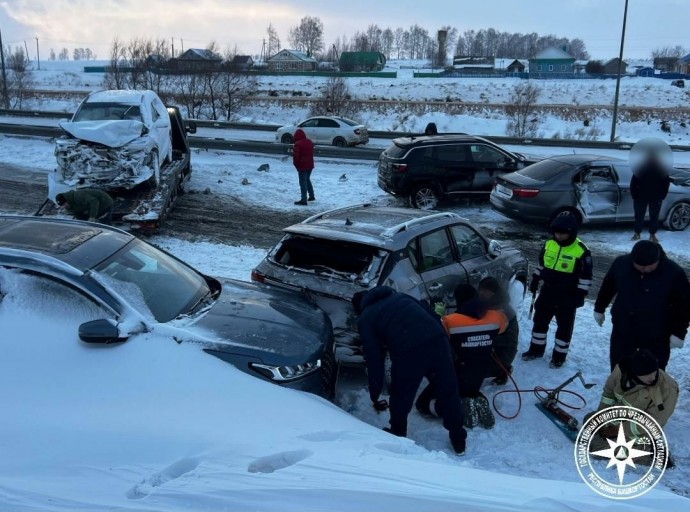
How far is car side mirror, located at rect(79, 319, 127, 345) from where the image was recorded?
381cm

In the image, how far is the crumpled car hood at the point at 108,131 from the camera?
10.8 metres

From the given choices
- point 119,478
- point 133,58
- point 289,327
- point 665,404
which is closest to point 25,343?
point 119,478

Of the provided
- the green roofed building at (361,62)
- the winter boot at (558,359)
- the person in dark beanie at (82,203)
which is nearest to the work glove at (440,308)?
the winter boot at (558,359)

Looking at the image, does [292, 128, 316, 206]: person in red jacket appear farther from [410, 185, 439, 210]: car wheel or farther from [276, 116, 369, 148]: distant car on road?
[276, 116, 369, 148]: distant car on road

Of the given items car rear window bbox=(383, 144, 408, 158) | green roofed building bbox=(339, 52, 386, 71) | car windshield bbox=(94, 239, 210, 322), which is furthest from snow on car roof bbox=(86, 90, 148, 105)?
green roofed building bbox=(339, 52, 386, 71)

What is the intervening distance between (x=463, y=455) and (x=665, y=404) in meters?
1.59

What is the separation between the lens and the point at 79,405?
360cm

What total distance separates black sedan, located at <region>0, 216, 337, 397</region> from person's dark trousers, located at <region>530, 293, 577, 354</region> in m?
2.47

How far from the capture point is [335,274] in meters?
5.50

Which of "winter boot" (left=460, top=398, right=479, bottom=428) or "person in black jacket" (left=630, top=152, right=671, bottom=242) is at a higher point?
"person in black jacket" (left=630, top=152, right=671, bottom=242)

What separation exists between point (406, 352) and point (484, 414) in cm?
115

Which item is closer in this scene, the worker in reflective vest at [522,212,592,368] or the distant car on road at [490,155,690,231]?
the worker in reflective vest at [522,212,592,368]

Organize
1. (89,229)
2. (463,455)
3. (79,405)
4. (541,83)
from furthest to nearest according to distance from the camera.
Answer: (541,83) → (89,229) → (463,455) → (79,405)

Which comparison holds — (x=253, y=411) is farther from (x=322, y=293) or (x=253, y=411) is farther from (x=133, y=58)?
(x=133, y=58)
